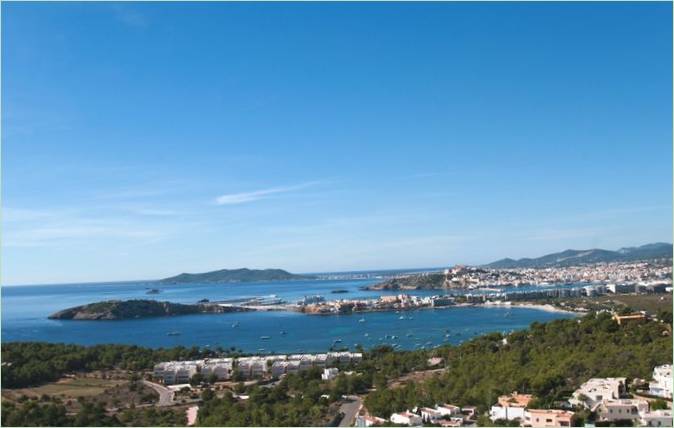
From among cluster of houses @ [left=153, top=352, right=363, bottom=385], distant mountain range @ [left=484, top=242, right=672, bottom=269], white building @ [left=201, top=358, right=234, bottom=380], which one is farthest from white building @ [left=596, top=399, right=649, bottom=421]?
distant mountain range @ [left=484, top=242, right=672, bottom=269]

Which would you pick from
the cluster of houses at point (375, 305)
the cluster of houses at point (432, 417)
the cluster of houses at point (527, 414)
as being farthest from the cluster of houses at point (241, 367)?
the cluster of houses at point (375, 305)

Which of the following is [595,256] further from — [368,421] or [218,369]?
[368,421]

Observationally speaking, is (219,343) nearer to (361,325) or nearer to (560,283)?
(361,325)

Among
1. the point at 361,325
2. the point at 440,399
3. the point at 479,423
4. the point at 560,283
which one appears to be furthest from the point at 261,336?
the point at 560,283

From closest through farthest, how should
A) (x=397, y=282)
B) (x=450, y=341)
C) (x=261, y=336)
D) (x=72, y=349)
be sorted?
(x=72, y=349) < (x=450, y=341) < (x=261, y=336) < (x=397, y=282)

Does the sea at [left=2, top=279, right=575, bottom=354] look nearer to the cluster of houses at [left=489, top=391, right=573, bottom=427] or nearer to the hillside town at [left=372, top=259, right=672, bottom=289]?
the cluster of houses at [left=489, top=391, right=573, bottom=427]

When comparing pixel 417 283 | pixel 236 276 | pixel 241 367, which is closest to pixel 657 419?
pixel 241 367
